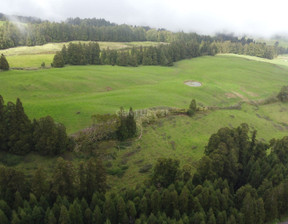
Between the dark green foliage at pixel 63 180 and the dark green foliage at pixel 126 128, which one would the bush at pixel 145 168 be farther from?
the dark green foliage at pixel 63 180

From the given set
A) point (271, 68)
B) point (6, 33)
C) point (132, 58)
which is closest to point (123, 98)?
point (132, 58)

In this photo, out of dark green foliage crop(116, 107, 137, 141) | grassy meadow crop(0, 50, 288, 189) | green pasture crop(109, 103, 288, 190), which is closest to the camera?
green pasture crop(109, 103, 288, 190)

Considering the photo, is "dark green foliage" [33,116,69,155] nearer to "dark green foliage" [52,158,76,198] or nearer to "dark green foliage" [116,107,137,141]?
"dark green foliage" [52,158,76,198]

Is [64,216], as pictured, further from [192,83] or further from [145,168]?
[192,83]

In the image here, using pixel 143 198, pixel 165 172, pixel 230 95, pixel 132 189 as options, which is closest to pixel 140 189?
pixel 132 189


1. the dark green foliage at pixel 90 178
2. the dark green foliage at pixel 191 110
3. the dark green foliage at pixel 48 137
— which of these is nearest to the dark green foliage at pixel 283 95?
the dark green foliage at pixel 191 110

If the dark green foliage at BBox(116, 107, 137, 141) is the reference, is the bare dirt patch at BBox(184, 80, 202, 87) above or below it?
above

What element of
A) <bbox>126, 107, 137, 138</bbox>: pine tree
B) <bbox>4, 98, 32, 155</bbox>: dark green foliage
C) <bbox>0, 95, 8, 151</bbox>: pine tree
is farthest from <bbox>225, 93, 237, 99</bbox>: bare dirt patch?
<bbox>0, 95, 8, 151</bbox>: pine tree
